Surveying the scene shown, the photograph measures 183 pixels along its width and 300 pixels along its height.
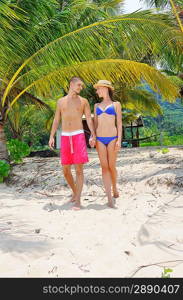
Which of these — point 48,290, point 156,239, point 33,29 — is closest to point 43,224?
point 156,239

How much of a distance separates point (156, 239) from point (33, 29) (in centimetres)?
493

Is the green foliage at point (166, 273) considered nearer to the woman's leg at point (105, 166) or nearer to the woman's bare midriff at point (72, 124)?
the woman's leg at point (105, 166)

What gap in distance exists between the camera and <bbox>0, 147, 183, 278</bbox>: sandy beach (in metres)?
2.21

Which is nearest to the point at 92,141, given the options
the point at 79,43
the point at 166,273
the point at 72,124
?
the point at 72,124

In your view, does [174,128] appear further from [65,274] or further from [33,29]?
[65,274]

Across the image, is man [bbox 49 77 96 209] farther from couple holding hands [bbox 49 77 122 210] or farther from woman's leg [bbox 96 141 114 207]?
woman's leg [bbox 96 141 114 207]

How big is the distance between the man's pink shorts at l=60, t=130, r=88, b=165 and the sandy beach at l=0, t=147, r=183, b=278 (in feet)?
1.94

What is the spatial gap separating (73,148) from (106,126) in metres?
0.47

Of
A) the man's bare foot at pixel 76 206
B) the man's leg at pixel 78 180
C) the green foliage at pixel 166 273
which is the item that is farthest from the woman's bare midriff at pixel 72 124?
the green foliage at pixel 166 273

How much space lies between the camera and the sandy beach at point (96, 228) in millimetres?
2209

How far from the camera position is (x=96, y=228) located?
315cm

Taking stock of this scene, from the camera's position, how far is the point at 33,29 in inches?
247

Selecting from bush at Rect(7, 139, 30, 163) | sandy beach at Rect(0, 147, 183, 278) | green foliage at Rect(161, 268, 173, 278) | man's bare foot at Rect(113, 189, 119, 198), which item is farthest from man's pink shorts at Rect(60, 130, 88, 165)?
bush at Rect(7, 139, 30, 163)

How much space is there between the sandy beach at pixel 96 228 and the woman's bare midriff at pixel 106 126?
2.92ft
